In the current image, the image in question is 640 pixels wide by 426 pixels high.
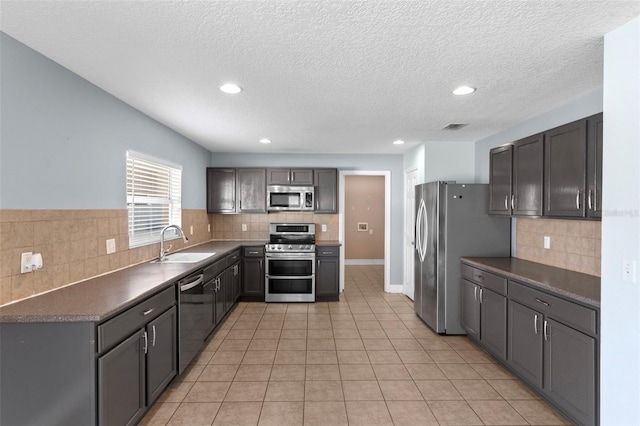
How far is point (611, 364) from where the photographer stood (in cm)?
184

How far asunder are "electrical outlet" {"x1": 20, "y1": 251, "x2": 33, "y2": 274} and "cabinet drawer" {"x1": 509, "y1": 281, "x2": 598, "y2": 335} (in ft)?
11.4

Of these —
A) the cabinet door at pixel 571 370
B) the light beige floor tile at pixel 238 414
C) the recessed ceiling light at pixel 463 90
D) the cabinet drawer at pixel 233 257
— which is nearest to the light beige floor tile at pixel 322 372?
the light beige floor tile at pixel 238 414

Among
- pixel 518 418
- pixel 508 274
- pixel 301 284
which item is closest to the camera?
pixel 518 418

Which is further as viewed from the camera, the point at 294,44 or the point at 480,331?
the point at 480,331

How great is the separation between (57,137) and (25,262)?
0.86 m

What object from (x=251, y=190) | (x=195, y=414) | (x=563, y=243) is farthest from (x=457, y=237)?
(x=251, y=190)

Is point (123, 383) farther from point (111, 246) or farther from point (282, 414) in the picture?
point (111, 246)

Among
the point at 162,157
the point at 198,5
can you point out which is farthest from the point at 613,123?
the point at 162,157

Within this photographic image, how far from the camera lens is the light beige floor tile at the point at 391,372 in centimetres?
294

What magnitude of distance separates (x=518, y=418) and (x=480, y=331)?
3.52 feet

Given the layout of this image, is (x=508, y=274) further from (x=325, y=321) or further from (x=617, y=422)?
(x=325, y=321)

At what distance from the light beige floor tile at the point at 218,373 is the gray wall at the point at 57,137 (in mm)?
1699

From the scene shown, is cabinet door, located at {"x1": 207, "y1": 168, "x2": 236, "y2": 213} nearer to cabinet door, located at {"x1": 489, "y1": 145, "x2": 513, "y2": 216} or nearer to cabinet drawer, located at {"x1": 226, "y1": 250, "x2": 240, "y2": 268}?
cabinet drawer, located at {"x1": 226, "y1": 250, "x2": 240, "y2": 268}

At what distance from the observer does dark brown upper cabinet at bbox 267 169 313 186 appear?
18.1 ft
